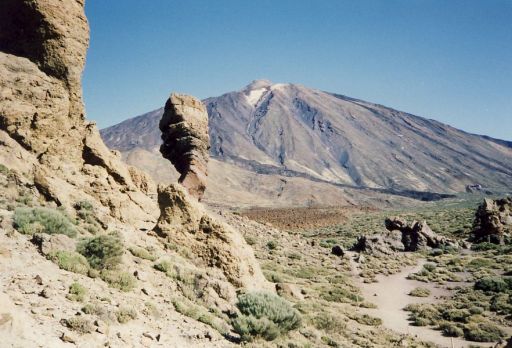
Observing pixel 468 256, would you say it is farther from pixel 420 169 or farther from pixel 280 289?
pixel 420 169

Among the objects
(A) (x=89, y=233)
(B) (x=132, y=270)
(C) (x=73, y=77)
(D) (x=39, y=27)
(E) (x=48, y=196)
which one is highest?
(D) (x=39, y=27)

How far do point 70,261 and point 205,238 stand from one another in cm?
517

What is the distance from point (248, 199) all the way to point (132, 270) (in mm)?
92952

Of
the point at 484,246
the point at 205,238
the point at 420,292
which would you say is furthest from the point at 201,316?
the point at 484,246

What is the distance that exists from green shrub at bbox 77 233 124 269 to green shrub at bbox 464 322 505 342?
11813 millimetres

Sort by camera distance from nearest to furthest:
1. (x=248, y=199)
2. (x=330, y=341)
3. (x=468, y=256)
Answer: (x=330, y=341), (x=468, y=256), (x=248, y=199)

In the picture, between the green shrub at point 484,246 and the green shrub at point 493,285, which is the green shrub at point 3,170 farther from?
the green shrub at point 484,246

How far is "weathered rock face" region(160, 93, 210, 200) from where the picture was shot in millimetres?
25000

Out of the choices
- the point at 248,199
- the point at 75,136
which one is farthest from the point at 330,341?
the point at 248,199

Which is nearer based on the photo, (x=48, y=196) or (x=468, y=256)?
(x=48, y=196)

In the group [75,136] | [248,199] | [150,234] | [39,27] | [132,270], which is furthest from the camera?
[248,199]

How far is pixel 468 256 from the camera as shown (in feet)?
102

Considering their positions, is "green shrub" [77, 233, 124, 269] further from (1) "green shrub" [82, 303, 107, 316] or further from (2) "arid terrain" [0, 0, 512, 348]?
(1) "green shrub" [82, 303, 107, 316]

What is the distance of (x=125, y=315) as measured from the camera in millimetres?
7160
